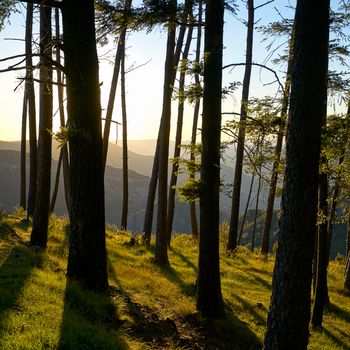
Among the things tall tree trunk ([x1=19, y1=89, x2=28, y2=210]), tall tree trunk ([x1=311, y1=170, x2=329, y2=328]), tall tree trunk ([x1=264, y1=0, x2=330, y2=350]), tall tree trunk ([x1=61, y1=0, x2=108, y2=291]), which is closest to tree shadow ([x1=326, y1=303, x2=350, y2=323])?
tall tree trunk ([x1=311, y1=170, x2=329, y2=328])

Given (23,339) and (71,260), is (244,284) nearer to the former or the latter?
(71,260)

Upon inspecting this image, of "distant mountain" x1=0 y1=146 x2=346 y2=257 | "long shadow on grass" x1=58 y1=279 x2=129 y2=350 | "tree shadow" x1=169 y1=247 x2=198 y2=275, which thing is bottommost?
"distant mountain" x1=0 y1=146 x2=346 y2=257

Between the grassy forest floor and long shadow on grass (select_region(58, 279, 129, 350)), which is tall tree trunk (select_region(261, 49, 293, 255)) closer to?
the grassy forest floor

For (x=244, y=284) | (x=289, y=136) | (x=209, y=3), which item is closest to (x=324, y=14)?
(x=289, y=136)

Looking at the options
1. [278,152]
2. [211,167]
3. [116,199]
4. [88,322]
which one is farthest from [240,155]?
[116,199]

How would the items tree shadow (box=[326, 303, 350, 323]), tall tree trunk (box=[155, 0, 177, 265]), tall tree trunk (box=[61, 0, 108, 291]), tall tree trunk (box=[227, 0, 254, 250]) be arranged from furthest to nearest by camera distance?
tall tree trunk (box=[227, 0, 254, 250]), tall tree trunk (box=[155, 0, 177, 265]), tree shadow (box=[326, 303, 350, 323]), tall tree trunk (box=[61, 0, 108, 291])

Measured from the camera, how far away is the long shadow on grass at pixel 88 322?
5020 mm

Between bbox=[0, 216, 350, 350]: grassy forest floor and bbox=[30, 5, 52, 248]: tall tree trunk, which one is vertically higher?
bbox=[30, 5, 52, 248]: tall tree trunk

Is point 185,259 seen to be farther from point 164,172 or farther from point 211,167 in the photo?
point 211,167

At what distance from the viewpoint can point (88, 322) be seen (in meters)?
5.79

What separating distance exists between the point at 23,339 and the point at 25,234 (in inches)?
303

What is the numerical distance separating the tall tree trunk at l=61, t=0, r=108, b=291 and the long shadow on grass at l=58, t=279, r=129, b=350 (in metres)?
0.57

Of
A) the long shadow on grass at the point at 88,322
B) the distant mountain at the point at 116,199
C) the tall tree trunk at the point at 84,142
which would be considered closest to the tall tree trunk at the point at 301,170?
the long shadow on grass at the point at 88,322

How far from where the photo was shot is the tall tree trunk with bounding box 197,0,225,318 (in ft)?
25.7
